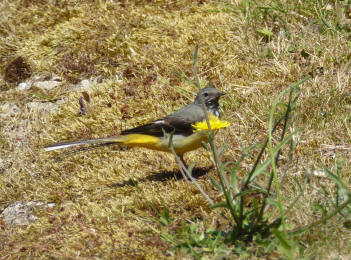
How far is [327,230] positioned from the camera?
11.3ft

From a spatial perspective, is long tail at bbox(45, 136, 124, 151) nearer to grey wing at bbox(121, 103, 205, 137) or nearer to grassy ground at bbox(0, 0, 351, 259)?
grey wing at bbox(121, 103, 205, 137)

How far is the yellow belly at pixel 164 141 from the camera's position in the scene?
551 cm

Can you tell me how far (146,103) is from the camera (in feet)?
23.0

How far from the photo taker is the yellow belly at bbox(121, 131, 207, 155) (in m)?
5.51

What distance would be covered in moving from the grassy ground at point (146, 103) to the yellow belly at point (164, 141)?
0.33 meters

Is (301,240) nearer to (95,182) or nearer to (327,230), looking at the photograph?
(327,230)

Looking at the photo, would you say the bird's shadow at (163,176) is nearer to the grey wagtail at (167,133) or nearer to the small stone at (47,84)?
the grey wagtail at (167,133)

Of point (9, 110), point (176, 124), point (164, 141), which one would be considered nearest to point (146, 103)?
point (176, 124)

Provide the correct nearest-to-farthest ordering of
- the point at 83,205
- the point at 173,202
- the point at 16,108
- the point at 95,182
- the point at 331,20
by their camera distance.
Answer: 1. the point at 173,202
2. the point at 83,205
3. the point at 95,182
4. the point at 331,20
5. the point at 16,108

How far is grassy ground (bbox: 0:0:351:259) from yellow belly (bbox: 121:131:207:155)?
33 cm

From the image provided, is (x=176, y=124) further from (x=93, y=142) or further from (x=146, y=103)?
(x=146, y=103)

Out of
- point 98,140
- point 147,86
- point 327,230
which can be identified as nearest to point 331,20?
point 147,86

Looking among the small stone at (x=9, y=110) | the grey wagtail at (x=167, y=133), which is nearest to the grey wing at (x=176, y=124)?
the grey wagtail at (x=167, y=133)

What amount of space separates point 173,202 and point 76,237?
1078 millimetres
